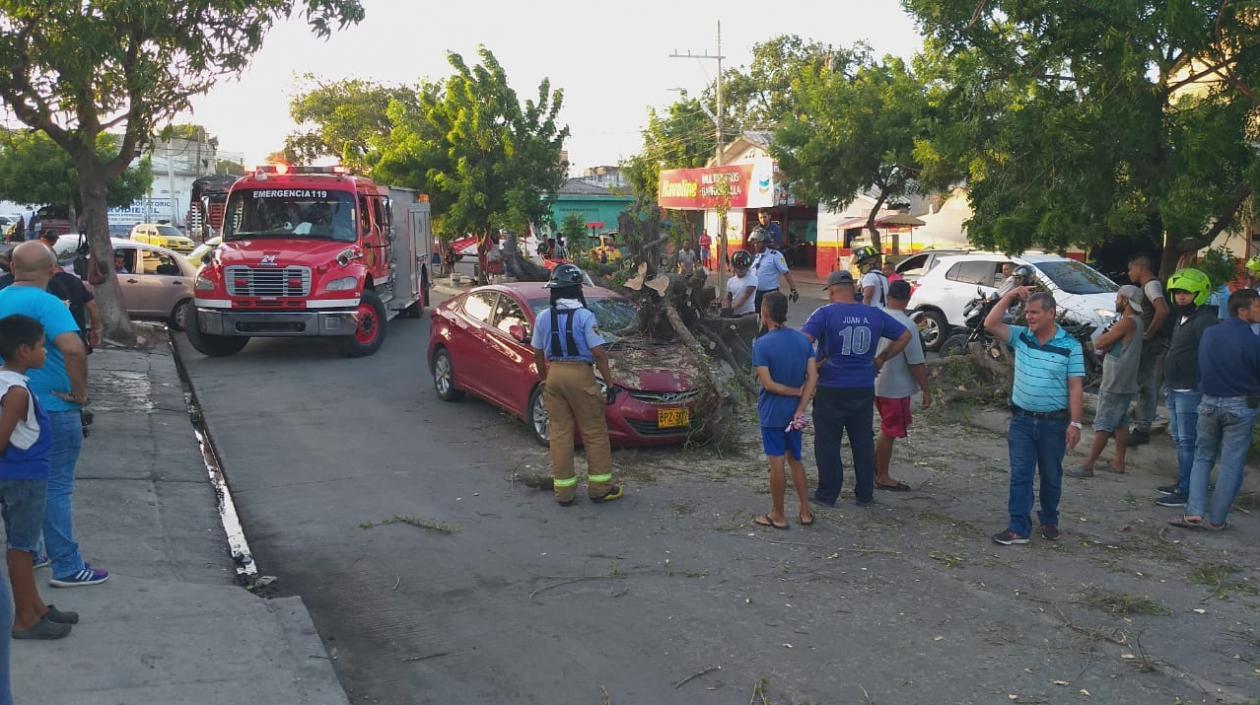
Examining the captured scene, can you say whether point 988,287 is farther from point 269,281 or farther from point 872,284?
point 269,281

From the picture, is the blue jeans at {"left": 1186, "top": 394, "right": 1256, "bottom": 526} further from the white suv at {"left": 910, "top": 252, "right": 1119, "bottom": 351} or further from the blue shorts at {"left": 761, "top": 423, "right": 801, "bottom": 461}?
the white suv at {"left": 910, "top": 252, "right": 1119, "bottom": 351}

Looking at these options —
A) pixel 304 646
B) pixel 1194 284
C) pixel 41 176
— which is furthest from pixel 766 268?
pixel 41 176

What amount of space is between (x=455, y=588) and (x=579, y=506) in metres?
1.86

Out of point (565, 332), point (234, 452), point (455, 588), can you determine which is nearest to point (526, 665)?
point (455, 588)

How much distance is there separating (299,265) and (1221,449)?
11.5m

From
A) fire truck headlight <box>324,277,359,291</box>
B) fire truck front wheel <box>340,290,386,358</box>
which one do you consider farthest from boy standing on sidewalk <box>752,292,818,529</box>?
fire truck front wheel <box>340,290,386,358</box>

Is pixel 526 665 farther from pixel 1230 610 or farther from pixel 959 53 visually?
pixel 959 53

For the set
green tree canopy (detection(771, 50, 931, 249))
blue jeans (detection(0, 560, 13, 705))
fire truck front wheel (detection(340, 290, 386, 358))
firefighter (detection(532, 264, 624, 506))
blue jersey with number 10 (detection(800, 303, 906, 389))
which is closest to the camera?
blue jeans (detection(0, 560, 13, 705))

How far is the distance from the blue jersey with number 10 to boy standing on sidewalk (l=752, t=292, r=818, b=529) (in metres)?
0.37

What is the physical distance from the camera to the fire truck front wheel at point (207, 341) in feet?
49.8

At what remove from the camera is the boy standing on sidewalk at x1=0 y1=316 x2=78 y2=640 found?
465cm

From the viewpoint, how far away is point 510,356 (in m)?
10.1

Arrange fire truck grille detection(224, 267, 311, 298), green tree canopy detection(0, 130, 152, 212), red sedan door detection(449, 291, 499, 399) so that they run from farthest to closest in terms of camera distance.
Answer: green tree canopy detection(0, 130, 152, 212) < fire truck grille detection(224, 267, 311, 298) < red sedan door detection(449, 291, 499, 399)

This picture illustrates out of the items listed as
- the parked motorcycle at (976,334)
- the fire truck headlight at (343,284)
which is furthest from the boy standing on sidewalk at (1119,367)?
the fire truck headlight at (343,284)
